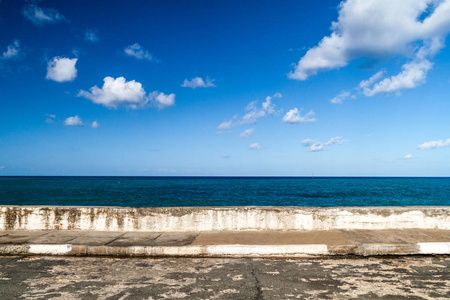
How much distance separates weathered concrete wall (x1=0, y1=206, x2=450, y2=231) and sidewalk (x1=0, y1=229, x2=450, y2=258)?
308 millimetres

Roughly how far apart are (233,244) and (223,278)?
1.33m

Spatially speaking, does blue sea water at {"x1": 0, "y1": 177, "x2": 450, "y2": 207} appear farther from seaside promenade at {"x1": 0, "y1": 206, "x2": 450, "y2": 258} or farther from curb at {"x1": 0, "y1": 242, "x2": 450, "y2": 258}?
curb at {"x1": 0, "y1": 242, "x2": 450, "y2": 258}

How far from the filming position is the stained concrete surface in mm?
3244

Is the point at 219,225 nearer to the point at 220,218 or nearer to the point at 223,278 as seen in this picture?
the point at 220,218

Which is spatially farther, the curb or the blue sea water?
the blue sea water

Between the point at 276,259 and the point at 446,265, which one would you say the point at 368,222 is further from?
the point at 276,259

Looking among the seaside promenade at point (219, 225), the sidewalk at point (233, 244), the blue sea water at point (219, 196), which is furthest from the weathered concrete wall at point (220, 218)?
the blue sea water at point (219, 196)

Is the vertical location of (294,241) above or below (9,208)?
below

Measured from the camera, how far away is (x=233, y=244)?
16.7 feet

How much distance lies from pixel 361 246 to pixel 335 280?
1.54 metres

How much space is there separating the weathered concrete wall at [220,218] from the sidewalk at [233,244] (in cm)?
31

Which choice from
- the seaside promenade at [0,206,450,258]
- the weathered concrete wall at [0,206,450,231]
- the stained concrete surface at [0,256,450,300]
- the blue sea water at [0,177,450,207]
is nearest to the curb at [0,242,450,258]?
the stained concrete surface at [0,256,450,300]

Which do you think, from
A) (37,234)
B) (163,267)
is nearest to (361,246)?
(163,267)

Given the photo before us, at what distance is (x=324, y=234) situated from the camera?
580 cm
